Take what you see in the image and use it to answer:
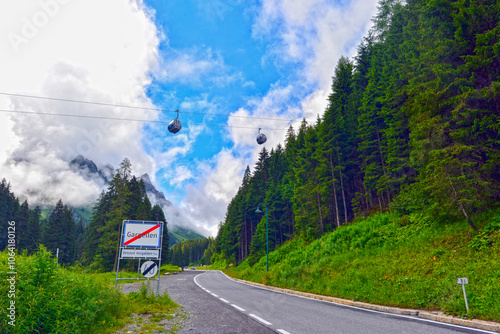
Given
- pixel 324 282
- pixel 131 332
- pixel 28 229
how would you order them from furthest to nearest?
pixel 28 229 → pixel 324 282 → pixel 131 332

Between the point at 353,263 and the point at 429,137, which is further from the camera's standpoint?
the point at 353,263

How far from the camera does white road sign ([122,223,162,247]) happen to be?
12.3 m

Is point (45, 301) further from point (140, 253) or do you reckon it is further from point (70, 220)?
point (70, 220)

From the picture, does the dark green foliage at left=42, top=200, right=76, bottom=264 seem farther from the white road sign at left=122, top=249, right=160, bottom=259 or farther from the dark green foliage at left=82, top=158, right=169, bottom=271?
the white road sign at left=122, top=249, right=160, bottom=259

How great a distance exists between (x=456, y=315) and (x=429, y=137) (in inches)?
374

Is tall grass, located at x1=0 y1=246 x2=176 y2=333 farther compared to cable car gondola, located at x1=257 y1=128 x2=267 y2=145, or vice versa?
cable car gondola, located at x1=257 y1=128 x2=267 y2=145

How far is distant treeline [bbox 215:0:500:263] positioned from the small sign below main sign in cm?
1373

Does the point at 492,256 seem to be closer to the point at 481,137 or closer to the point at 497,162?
the point at 497,162

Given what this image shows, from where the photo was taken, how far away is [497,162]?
12023 millimetres

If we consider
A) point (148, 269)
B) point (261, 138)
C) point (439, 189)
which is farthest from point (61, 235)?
point (439, 189)

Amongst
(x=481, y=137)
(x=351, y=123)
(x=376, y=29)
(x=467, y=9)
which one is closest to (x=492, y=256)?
(x=481, y=137)

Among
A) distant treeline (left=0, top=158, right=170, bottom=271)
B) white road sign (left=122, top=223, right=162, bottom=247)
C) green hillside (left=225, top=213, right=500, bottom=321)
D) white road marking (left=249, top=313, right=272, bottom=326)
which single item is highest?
distant treeline (left=0, top=158, right=170, bottom=271)

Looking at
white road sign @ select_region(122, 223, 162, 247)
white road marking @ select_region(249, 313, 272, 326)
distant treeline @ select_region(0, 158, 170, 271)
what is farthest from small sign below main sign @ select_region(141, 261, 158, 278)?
distant treeline @ select_region(0, 158, 170, 271)

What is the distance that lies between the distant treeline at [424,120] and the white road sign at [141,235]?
13.6m
